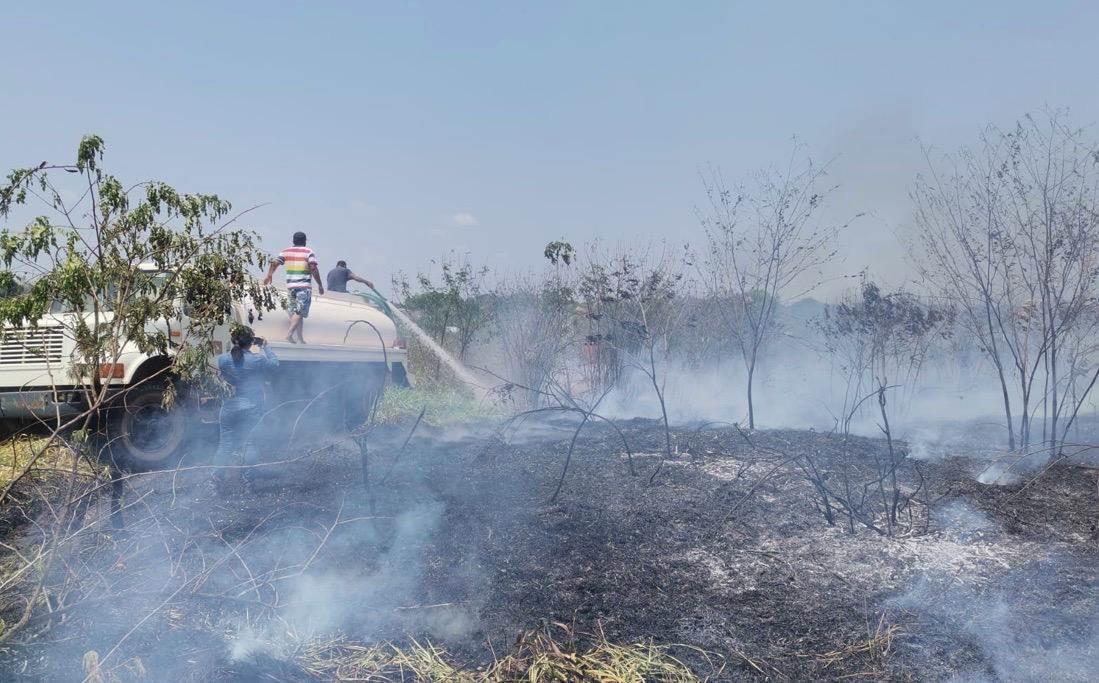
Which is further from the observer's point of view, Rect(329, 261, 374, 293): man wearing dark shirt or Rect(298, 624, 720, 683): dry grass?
Rect(329, 261, 374, 293): man wearing dark shirt

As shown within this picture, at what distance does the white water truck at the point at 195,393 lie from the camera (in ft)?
23.9

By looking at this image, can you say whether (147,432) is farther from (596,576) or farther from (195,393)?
(596,576)

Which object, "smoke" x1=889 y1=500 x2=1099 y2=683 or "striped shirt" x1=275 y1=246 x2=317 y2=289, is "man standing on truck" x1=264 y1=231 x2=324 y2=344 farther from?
"smoke" x1=889 y1=500 x2=1099 y2=683

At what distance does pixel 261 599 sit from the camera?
437 centimetres

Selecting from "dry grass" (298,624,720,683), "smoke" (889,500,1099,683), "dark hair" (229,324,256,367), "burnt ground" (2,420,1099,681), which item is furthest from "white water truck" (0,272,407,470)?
"smoke" (889,500,1099,683)

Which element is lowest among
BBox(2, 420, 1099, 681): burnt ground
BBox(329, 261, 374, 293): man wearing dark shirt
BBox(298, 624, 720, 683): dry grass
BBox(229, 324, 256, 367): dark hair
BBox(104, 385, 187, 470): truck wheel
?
BBox(298, 624, 720, 683): dry grass

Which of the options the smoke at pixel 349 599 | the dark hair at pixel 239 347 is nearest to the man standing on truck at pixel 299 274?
the dark hair at pixel 239 347

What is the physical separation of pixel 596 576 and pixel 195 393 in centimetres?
397

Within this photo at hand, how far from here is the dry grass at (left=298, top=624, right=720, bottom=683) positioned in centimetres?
363

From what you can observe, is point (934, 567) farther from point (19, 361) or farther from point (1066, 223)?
point (19, 361)

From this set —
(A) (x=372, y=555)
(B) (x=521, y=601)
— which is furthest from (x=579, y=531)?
(A) (x=372, y=555)

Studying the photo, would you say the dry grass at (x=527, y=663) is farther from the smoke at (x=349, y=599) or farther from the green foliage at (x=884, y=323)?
the green foliage at (x=884, y=323)

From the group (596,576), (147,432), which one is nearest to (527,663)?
(596,576)

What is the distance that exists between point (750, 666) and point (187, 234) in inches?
160
